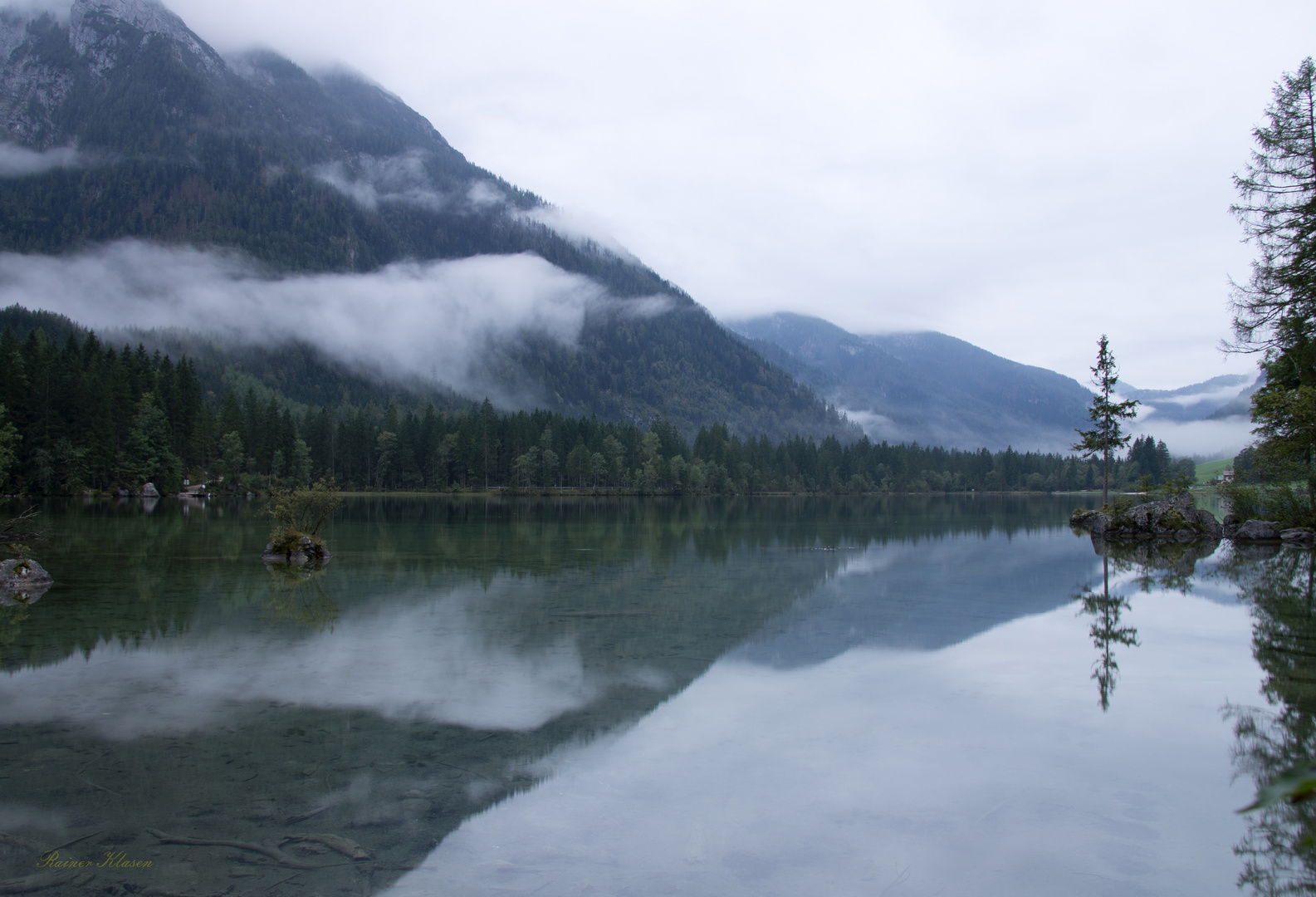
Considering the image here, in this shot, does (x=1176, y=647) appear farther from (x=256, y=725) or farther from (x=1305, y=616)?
(x=256, y=725)

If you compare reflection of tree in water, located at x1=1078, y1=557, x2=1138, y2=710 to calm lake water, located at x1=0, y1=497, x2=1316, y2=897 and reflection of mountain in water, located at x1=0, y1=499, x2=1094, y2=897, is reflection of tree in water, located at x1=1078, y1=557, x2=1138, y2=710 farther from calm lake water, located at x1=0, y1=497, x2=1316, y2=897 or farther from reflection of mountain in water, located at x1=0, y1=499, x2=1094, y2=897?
reflection of mountain in water, located at x1=0, y1=499, x2=1094, y2=897

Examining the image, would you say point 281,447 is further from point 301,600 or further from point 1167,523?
point 1167,523

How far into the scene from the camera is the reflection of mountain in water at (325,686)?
8.34 metres

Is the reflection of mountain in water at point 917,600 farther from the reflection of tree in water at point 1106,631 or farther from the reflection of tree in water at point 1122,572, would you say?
the reflection of tree in water at point 1122,572

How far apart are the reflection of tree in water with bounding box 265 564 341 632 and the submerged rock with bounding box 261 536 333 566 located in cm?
146

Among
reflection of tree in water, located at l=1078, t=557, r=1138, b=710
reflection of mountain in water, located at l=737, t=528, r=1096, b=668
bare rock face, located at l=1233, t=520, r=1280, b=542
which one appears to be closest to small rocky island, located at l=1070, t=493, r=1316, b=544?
bare rock face, located at l=1233, t=520, r=1280, b=542

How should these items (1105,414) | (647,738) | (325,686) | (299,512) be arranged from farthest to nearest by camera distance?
(1105,414), (299,512), (325,686), (647,738)

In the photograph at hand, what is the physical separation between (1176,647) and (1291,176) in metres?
18.2

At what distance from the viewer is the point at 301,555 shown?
1181 inches

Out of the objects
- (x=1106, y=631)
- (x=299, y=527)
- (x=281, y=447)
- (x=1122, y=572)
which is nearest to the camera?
(x=1106, y=631)

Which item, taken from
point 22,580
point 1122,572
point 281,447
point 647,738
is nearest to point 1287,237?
point 1122,572

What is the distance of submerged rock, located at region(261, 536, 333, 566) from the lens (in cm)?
2961

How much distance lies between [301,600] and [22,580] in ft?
27.8

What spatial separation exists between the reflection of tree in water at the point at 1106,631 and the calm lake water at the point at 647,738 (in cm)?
Result: 13
